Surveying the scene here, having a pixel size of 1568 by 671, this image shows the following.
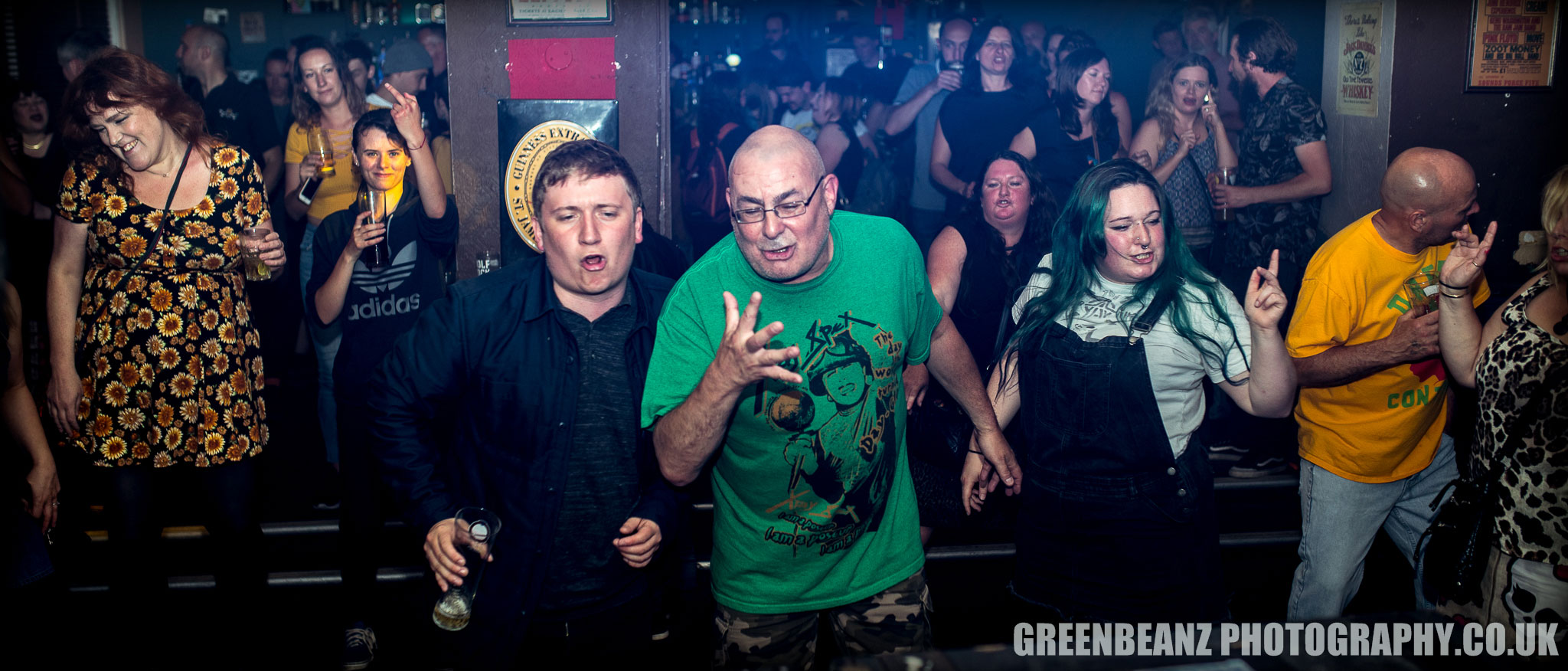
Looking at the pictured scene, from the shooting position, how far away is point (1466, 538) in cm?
243

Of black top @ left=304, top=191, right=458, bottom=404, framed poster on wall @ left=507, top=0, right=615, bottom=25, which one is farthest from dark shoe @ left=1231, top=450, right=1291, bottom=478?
black top @ left=304, top=191, right=458, bottom=404

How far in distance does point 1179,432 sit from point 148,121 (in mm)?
3004

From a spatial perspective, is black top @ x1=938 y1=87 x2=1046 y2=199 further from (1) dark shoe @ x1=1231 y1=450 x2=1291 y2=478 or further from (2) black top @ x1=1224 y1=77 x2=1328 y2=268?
(1) dark shoe @ x1=1231 y1=450 x2=1291 y2=478

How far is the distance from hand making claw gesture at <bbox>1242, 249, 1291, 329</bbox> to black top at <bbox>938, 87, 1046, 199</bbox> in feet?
7.92

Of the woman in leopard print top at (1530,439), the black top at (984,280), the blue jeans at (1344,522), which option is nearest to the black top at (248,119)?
the black top at (984,280)

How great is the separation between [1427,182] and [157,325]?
3725 millimetres

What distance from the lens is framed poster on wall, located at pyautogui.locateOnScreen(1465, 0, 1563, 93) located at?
13.9 feet

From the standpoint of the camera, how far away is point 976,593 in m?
3.79

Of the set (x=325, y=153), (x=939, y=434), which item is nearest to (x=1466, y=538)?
(x=939, y=434)

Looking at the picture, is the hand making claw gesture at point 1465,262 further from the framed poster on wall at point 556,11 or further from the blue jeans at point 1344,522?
the framed poster on wall at point 556,11

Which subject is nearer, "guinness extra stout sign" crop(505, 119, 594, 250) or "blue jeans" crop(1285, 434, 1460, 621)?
"blue jeans" crop(1285, 434, 1460, 621)

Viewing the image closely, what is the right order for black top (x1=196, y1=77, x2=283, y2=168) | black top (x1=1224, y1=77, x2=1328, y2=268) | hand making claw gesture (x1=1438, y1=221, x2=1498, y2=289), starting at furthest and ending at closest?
black top (x1=196, y1=77, x2=283, y2=168)
black top (x1=1224, y1=77, x2=1328, y2=268)
hand making claw gesture (x1=1438, y1=221, x2=1498, y2=289)

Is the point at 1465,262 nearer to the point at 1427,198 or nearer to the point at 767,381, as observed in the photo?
the point at 1427,198

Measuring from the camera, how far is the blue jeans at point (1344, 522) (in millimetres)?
2996
